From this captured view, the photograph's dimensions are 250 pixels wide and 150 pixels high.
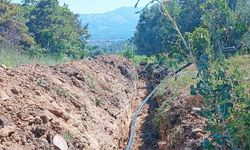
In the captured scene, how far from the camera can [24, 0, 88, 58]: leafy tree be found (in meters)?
27.3

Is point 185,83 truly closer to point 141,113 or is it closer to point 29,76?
point 141,113

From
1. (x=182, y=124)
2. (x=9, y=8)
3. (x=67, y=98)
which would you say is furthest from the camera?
(x=9, y=8)

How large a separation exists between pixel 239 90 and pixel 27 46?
73.7 feet

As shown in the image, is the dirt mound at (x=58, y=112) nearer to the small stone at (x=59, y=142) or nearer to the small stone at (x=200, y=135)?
the small stone at (x=59, y=142)

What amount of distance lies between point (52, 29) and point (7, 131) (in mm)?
23553

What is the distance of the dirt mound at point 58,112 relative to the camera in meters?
5.14

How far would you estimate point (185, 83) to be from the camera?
10.5 m

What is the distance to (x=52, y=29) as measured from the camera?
27.7 metres

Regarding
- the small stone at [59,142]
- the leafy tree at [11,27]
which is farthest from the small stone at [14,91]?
the leafy tree at [11,27]

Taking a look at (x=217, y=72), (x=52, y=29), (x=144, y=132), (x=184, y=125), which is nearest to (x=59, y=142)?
(x=184, y=125)

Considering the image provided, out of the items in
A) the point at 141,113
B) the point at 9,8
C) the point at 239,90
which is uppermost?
the point at 9,8

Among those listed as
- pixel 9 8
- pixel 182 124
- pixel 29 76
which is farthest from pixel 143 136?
pixel 9 8

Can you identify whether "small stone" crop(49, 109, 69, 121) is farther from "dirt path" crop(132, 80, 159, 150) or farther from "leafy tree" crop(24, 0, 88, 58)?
"leafy tree" crop(24, 0, 88, 58)

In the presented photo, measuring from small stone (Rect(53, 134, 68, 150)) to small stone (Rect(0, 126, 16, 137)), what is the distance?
616 millimetres
